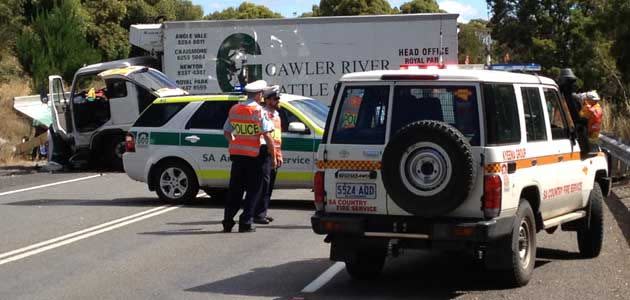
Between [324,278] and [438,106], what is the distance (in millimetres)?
2104

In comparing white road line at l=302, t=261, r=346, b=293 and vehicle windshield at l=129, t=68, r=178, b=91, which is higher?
vehicle windshield at l=129, t=68, r=178, b=91

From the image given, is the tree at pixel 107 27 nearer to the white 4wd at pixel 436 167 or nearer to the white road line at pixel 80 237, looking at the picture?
the white road line at pixel 80 237

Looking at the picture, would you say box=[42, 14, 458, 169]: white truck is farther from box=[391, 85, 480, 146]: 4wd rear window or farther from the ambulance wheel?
box=[391, 85, 480, 146]: 4wd rear window

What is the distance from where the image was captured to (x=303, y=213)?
14414mm

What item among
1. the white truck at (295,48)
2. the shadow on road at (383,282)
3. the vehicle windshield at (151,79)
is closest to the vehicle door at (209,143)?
the shadow on road at (383,282)

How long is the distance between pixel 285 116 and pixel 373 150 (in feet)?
21.7

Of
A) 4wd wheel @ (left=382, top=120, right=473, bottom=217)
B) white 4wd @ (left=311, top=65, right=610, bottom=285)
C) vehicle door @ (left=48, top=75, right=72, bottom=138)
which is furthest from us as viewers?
vehicle door @ (left=48, top=75, right=72, bottom=138)

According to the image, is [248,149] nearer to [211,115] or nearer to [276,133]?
[276,133]

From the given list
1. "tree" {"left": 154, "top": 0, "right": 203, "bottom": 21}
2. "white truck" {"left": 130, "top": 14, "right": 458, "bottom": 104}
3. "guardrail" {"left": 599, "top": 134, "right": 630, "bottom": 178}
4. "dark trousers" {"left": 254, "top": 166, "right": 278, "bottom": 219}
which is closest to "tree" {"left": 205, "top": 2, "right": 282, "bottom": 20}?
"tree" {"left": 154, "top": 0, "right": 203, "bottom": 21}

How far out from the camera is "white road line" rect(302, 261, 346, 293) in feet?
29.0

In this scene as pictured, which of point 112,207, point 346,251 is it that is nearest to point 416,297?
point 346,251

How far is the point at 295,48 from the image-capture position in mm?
24750

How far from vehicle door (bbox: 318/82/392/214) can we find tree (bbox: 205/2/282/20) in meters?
73.3

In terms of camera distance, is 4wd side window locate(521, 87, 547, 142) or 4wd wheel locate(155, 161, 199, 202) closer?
4wd side window locate(521, 87, 547, 142)
